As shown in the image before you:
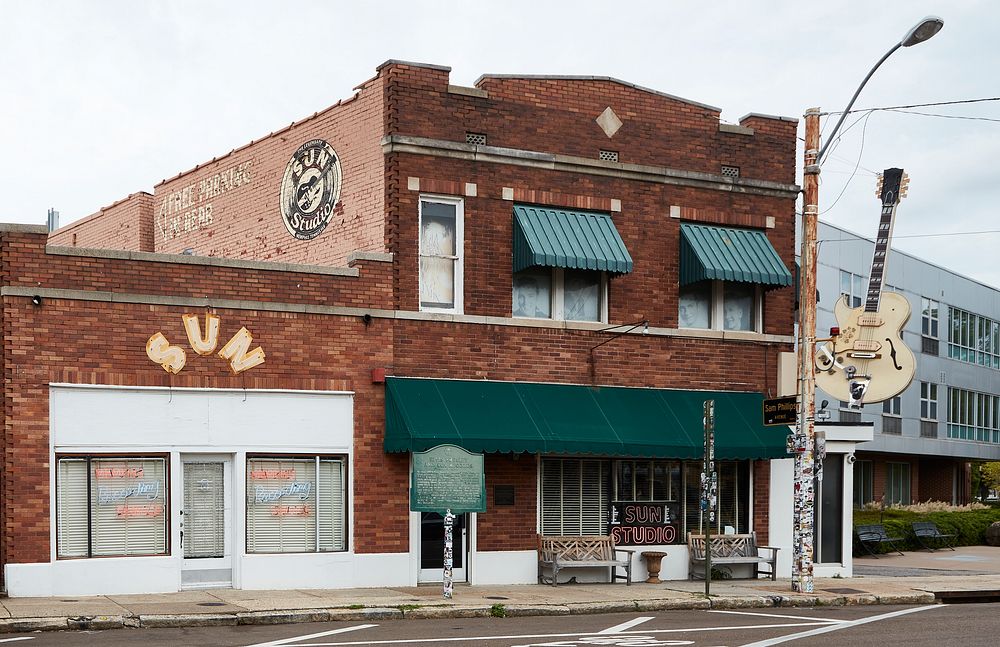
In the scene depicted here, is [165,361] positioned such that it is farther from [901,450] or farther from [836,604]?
[901,450]

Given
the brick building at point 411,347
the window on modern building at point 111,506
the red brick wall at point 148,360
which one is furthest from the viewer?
the brick building at point 411,347

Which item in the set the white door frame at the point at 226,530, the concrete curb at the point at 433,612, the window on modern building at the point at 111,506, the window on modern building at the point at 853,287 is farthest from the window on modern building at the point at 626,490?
the window on modern building at the point at 853,287

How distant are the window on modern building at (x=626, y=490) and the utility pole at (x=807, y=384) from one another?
2243 mm

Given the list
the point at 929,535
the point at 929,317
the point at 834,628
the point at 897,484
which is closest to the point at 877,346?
the point at 929,535

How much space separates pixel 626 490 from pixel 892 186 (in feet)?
32.4

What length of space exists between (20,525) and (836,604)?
12.6m

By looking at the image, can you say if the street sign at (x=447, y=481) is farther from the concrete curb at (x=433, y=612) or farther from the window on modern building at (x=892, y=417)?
the window on modern building at (x=892, y=417)

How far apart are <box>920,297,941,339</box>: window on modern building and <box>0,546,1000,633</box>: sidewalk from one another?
28137 millimetres

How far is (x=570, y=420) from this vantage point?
66.9ft

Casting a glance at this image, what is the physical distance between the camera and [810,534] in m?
20.2

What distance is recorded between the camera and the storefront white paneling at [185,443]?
1717 centimetres

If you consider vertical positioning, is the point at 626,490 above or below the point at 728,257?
below

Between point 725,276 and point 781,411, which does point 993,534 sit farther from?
point 781,411

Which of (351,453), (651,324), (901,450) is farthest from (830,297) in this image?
(351,453)
